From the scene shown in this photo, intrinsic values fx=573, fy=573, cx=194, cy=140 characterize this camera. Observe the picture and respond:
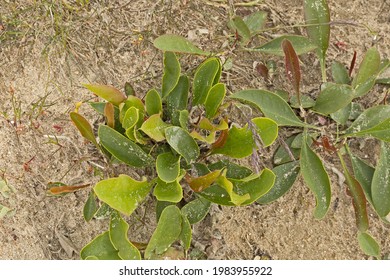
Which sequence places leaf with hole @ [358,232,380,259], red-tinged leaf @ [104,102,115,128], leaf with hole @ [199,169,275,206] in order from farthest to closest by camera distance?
leaf with hole @ [358,232,380,259] → red-tinged leaf @ [104,102,115,128] → leaf with hole @ [199,169,275,206]

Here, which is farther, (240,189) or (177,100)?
(177,100)

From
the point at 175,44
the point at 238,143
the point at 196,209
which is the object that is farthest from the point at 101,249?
the point at 175,44

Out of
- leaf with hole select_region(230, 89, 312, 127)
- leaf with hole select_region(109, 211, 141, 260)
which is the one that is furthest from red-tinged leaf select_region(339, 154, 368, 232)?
leaf with hole select_region(109, 211, 141, 260)

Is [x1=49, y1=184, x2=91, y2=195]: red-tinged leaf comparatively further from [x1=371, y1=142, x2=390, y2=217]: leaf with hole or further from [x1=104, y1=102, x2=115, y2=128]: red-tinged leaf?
[x1=371, y1=142, x2=390, y2=217]: leaf with hole

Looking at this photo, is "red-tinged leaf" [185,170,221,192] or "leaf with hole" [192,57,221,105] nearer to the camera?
"red-tinged leaf" [185,170,221,192]

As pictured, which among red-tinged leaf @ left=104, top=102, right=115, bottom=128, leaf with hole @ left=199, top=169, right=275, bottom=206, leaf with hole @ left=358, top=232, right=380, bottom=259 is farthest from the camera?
leaf with hole @ left=358, top=232, right=380, bottom=259

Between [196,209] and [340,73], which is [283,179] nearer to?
[196,209]
